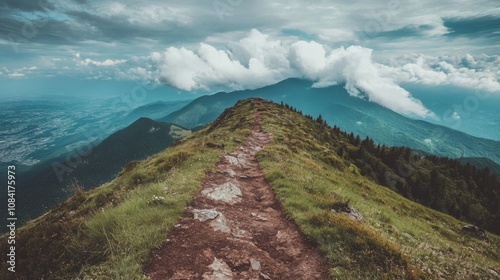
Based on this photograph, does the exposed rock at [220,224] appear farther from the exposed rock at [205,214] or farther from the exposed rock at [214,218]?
the exposed rock at [205,214]

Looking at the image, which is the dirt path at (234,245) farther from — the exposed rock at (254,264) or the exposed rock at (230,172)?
the exposed rock at (230,172)

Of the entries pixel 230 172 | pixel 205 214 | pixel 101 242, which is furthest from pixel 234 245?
pixel 230 172

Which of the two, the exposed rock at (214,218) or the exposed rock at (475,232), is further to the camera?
the exposed rock at (475,232)

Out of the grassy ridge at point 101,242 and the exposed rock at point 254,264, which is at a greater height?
the grassy ridge at point 101,242

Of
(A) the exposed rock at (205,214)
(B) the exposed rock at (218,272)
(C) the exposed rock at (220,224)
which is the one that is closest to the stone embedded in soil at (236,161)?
(A) the exposed rock at (205,214)

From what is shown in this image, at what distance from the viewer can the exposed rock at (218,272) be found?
7.63 m

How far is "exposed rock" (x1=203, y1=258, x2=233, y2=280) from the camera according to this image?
7.63 metres

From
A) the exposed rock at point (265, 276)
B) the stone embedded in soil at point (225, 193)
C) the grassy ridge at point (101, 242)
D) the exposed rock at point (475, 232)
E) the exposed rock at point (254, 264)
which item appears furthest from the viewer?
→ the exposed rock at point (475, 232)

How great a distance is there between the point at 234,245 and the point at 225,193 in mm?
5317

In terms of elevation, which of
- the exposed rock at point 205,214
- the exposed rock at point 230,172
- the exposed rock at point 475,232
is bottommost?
the exposed rock at point 475,232

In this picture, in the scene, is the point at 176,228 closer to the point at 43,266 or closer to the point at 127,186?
the point at 43,266

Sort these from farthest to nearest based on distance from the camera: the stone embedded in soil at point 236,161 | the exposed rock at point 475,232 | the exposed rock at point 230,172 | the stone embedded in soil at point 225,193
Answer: the exposed rock at point 475,232, the stone embedded in soil at point 236,161, the exposed rock at point 230,172, the stone embedded in soil at point 225,193

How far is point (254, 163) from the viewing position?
2245 centimetres

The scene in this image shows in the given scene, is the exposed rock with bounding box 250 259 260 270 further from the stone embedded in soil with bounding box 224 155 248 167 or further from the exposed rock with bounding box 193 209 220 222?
the stone embedded in soil with bounding box 224 155 248 167
